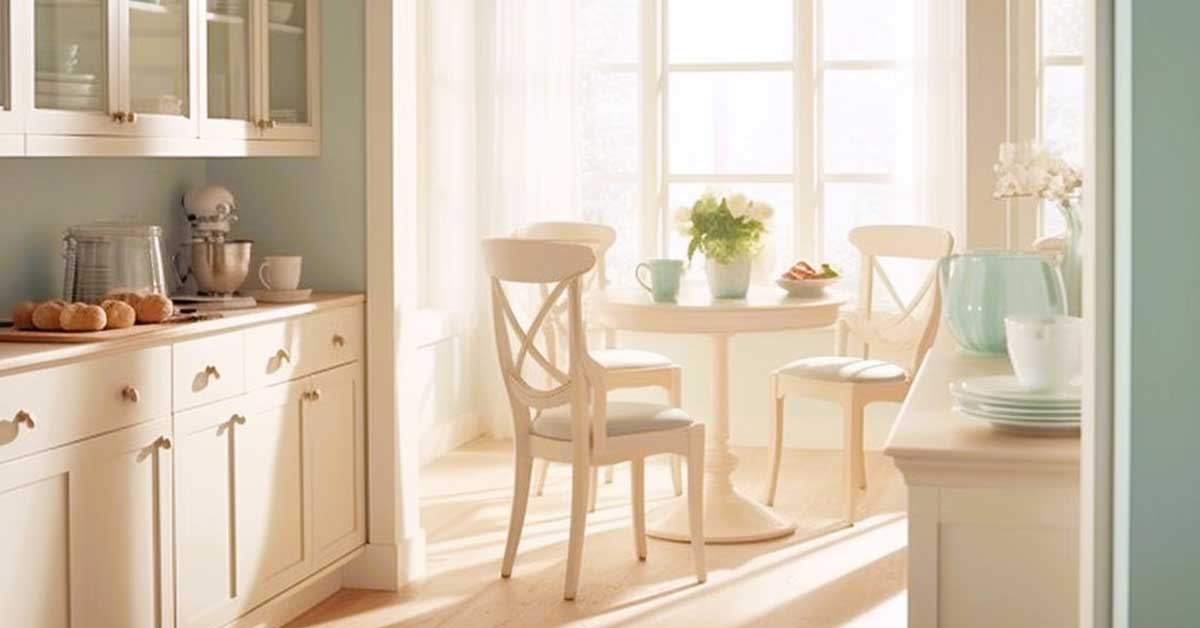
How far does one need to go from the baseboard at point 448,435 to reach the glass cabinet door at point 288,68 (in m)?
2.41

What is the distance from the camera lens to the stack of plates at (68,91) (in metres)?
3.38

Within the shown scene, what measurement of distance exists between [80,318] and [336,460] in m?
1.21

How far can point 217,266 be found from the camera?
14.3 feet

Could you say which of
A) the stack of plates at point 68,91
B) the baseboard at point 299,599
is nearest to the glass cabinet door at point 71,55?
the stack of plates at point 68,91

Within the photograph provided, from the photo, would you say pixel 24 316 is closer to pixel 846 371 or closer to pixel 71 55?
pixel 71 55

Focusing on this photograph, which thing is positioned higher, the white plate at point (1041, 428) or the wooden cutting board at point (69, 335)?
the wooden cutting board at point (69, 335)

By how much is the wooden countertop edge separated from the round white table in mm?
965

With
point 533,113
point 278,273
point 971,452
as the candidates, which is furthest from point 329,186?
point 971,452

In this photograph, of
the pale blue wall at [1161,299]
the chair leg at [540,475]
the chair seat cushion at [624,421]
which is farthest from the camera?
the chair leg at [540,475]

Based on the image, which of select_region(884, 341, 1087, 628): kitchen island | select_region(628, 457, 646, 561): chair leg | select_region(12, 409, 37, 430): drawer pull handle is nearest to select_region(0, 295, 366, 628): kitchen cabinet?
select_region(12, 409, 37, 430): drawer pull handle

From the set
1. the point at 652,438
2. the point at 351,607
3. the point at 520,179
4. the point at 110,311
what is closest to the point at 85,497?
the point at 110,311

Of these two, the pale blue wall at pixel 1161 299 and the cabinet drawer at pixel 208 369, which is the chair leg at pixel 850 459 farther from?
the pale blue wall at pixel 1161 299

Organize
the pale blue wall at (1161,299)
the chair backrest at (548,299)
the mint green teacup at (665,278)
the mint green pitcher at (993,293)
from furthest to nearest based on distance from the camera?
the mint green teacup at (665,278)
the chair backrest at (548,299)
the mint green pitcher at (993,293)
the pale blue wall at (1161,299)

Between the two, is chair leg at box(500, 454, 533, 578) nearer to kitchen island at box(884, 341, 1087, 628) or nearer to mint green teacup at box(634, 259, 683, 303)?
mint green teacup at box(634, 259, 683, 303)
